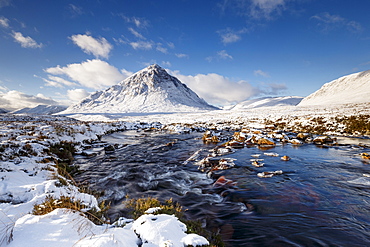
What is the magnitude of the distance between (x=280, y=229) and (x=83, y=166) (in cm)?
1167

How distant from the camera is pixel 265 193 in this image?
7.18 meters

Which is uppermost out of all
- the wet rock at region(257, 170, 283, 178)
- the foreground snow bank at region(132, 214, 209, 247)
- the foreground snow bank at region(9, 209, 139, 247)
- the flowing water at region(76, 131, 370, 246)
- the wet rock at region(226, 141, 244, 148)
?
the foreground snow bank at region(9, 209, 139, 247)

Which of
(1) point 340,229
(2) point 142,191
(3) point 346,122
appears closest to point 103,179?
(2) point 142,191

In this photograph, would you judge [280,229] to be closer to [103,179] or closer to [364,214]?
[364,214]

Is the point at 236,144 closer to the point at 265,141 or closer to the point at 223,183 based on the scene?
the point at 265,141

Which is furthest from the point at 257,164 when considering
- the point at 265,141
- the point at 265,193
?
the point at 265,141

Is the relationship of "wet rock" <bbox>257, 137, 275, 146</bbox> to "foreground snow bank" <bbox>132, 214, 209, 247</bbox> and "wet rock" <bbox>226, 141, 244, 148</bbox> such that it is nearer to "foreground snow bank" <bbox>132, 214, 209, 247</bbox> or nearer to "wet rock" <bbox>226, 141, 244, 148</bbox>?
"wet rock" <bbox>226, 141, 244, 148</bbox>

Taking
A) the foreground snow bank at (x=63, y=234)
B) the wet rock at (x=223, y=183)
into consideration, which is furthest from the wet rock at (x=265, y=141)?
the foreground snow bank at (x=63, y=234)

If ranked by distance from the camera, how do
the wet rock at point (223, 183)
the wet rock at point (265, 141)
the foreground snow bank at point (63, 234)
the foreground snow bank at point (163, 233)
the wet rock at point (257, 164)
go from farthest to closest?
1. the wet rock at point (265, 141)
2. the wet rock at point (257, 164)
3. the wet rock at point (223, 183)
4. the foreground snow bank at point (163, 233)
5. the foreground snow bank at point (63, 234)

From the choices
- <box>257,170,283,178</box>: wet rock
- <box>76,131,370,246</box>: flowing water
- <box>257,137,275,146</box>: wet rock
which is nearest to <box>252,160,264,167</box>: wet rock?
<box>76,131,370,246</box>: flowing water

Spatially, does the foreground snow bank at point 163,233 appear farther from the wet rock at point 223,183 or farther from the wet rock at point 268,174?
the wet rock at point 268,174

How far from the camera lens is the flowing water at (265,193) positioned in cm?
484

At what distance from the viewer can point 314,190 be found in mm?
7254

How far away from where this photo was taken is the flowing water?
15.9 feet
